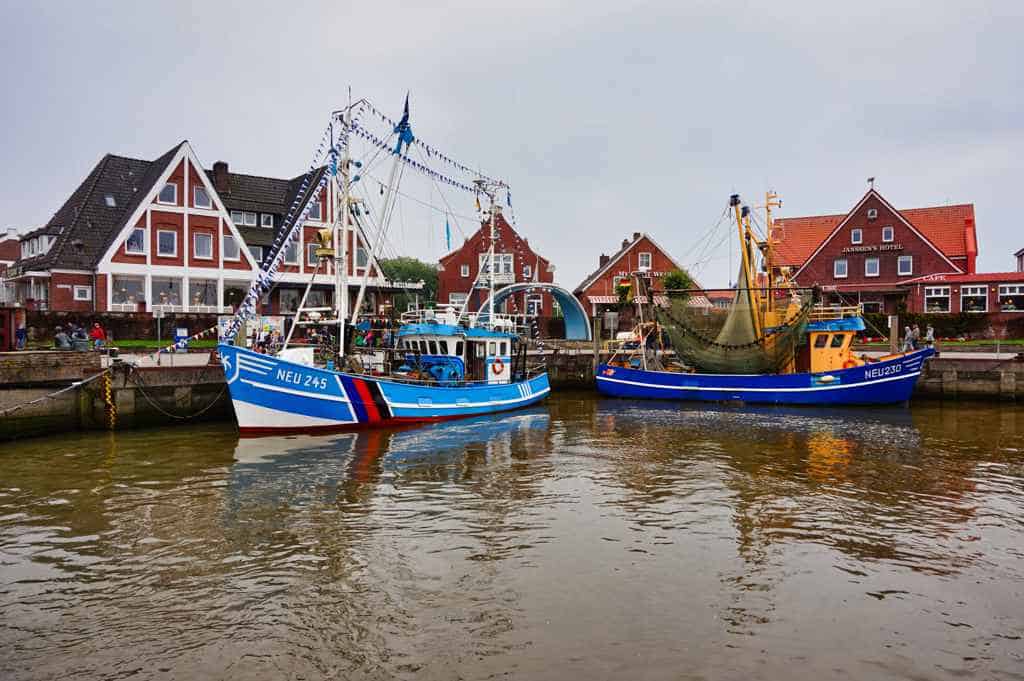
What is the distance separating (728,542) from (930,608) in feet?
9.58

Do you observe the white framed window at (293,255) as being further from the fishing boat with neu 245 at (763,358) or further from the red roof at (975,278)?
the red roof at (975,278)

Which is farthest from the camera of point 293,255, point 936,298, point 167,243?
point 936,298

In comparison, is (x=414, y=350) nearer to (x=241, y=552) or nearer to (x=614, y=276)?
(x=241, y=552)

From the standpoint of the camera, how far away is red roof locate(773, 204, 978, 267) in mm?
50781

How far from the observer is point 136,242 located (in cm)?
3766

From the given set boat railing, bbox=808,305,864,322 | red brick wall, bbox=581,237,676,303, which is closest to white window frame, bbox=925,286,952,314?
boat railing, bbox=808,305,864,322

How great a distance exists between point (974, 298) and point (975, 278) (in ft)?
4.02

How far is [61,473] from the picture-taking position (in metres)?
15.4

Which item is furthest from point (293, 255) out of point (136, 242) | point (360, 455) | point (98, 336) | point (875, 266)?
point (875, 266)

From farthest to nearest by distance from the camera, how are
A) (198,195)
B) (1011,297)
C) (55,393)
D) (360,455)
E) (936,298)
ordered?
(936,298) < (1011,297) < (198,195) < (55,393) < (360,455)

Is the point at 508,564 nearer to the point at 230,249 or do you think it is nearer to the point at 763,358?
the point at 763,358

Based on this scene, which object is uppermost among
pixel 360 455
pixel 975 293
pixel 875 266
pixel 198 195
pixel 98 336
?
pixel 198 195

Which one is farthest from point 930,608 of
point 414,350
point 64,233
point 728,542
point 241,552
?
point 64,233

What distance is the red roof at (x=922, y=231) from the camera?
5078 centimetres
